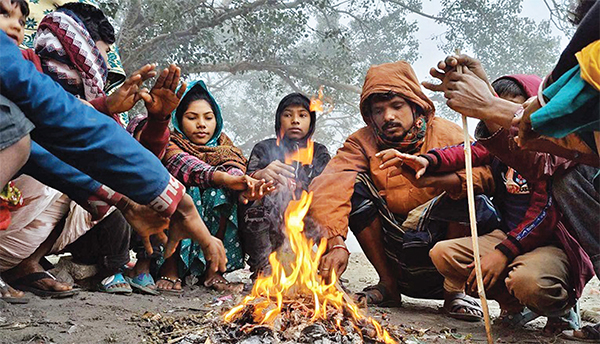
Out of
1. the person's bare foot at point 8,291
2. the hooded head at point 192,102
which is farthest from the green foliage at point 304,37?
the person's bare foot at point 8,291

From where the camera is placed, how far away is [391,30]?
14.9m

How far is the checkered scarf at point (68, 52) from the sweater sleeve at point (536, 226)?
3307mm

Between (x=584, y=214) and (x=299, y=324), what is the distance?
1959mm

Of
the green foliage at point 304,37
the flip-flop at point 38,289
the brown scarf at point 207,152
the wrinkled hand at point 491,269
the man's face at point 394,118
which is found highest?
the green foliage at point 304,37

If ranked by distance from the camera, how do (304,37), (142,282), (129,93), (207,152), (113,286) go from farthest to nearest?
(304,37)
(207,152)
(142,282)
(113,286)
(129,93)

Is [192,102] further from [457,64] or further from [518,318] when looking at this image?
[518,318]

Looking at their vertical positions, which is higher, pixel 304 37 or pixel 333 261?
pixel 304 37

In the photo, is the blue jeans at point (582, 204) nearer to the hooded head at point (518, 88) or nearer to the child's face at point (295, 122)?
the hooded head at point (518, 88)

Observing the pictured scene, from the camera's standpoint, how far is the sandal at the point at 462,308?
12.0 feet

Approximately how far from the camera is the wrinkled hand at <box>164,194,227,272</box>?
92.7 inches

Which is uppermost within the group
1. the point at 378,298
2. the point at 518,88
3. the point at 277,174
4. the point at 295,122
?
the point at 518,88

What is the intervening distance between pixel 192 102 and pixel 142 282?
1838 millimetres

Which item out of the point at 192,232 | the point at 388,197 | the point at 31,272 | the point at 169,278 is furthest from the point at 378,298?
the point at 31,272

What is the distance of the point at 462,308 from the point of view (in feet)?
12.3
